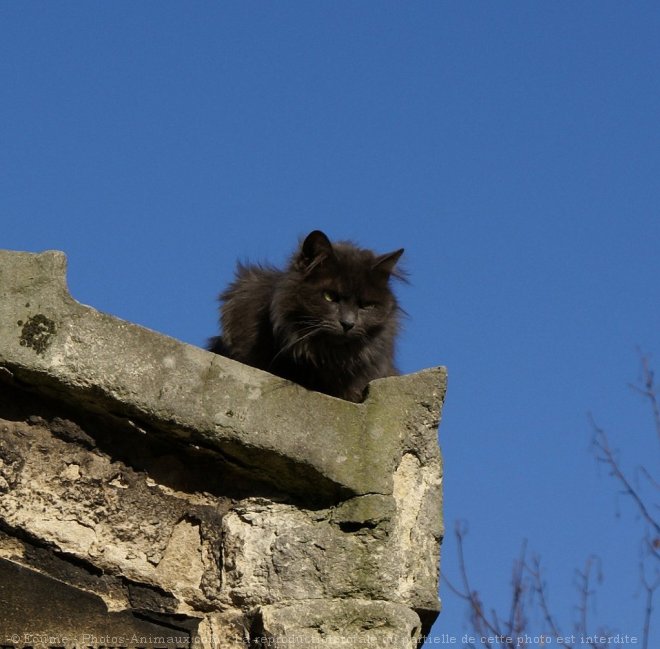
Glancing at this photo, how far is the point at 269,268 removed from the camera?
523cm

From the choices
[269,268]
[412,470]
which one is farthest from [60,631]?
[269,268]

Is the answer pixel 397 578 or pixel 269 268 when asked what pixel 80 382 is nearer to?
pixel 397 578

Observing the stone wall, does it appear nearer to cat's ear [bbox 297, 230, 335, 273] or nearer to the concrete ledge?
the concrete ledge

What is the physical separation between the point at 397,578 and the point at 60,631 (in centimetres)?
96

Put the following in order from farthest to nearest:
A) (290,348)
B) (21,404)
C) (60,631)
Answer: (290,348) → (21,404) → (60,631)

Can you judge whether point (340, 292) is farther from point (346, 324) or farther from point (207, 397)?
point (207, 397)

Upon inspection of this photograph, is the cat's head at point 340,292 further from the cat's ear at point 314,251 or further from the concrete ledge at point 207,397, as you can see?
the concrete ledge at point 207,397

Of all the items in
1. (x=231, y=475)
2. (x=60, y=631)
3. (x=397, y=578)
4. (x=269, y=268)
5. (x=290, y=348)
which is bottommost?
(x=60, y=631)

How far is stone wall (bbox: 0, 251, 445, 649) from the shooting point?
3262 mm

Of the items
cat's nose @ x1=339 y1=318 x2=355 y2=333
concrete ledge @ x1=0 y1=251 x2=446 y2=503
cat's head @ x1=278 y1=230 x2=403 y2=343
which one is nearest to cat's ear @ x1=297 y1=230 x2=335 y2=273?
cat's head @ x1=278 y1=230 x2=403 y2=343

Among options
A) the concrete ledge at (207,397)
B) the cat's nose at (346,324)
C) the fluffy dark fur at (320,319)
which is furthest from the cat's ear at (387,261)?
the concrete ledge at (207,397)

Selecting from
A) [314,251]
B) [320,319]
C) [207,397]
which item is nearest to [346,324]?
[320,319]

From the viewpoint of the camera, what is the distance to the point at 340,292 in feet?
15.9

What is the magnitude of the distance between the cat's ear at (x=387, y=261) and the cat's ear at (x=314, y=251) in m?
0.20
